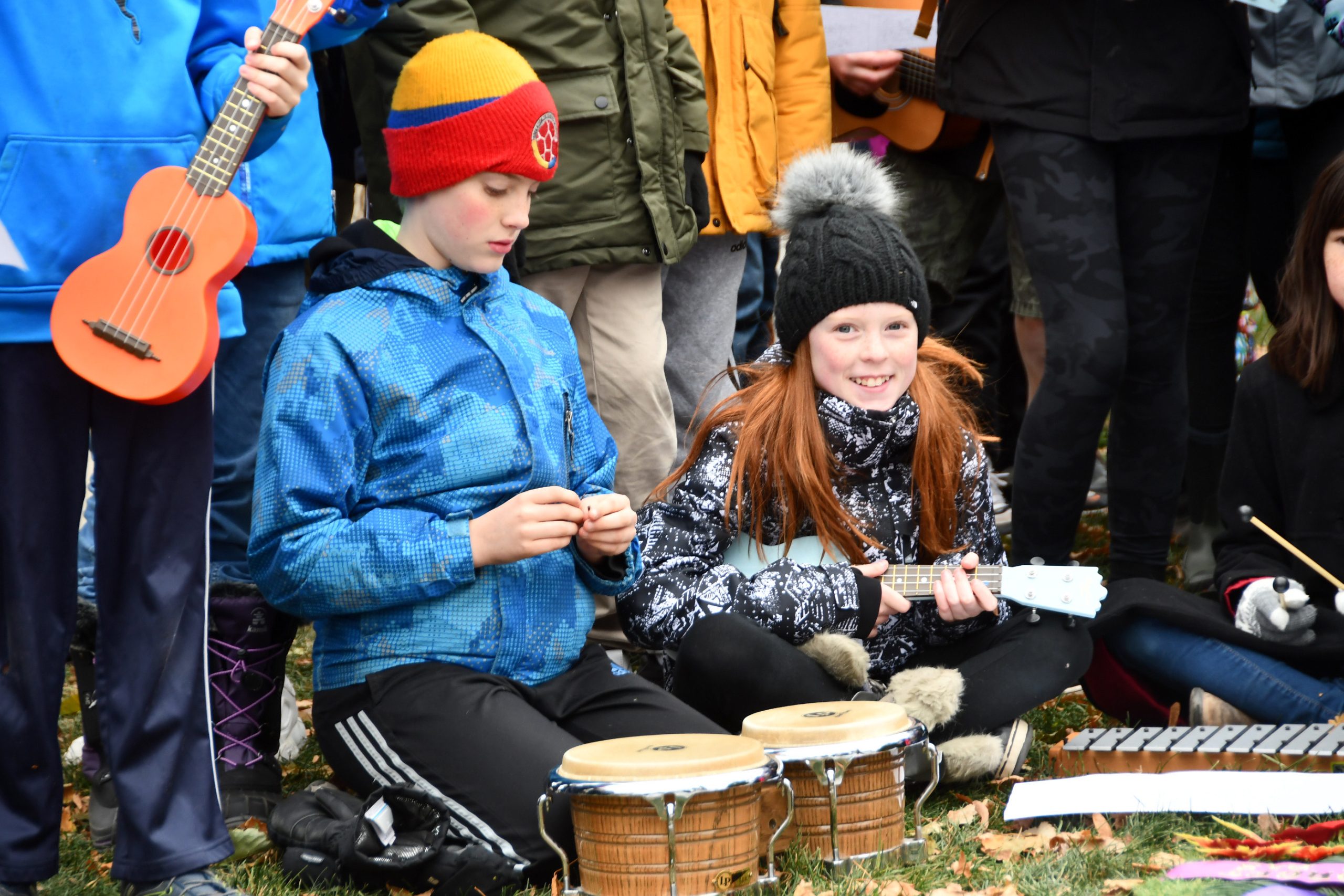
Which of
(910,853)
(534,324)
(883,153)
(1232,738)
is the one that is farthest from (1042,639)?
(883,153)

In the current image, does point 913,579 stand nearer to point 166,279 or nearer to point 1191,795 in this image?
point 1191,795

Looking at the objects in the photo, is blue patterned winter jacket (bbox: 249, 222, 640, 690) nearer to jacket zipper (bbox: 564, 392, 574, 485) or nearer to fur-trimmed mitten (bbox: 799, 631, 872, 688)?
jacket zipper (bbox: 564, 392, 574, 485)

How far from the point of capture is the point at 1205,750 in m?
2.96

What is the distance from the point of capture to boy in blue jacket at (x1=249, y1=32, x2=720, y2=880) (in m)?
2.77

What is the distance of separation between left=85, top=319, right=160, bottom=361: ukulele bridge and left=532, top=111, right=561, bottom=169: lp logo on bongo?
0.90 metres

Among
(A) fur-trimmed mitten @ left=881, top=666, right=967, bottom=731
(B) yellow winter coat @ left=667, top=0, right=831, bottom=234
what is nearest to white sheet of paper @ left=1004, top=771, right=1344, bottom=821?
(A) fur-trimmed mitten @ left=881, top=666, right=967, bottom=731

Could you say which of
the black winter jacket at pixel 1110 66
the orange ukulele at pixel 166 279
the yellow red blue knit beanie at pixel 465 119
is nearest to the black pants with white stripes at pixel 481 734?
the orange ukulele at pixel 166 279

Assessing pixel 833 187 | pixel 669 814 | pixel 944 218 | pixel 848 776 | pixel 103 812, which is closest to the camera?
pixel 669 814

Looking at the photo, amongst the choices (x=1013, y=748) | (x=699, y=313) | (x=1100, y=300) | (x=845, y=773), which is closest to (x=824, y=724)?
(x=845, y=773)

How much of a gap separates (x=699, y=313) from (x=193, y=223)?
221 cm

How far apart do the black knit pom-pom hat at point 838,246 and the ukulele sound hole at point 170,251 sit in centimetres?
144

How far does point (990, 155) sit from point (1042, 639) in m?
2.16

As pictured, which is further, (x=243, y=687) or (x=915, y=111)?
(x=915, y=111)

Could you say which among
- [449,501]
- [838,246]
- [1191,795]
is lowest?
[1191,795]
